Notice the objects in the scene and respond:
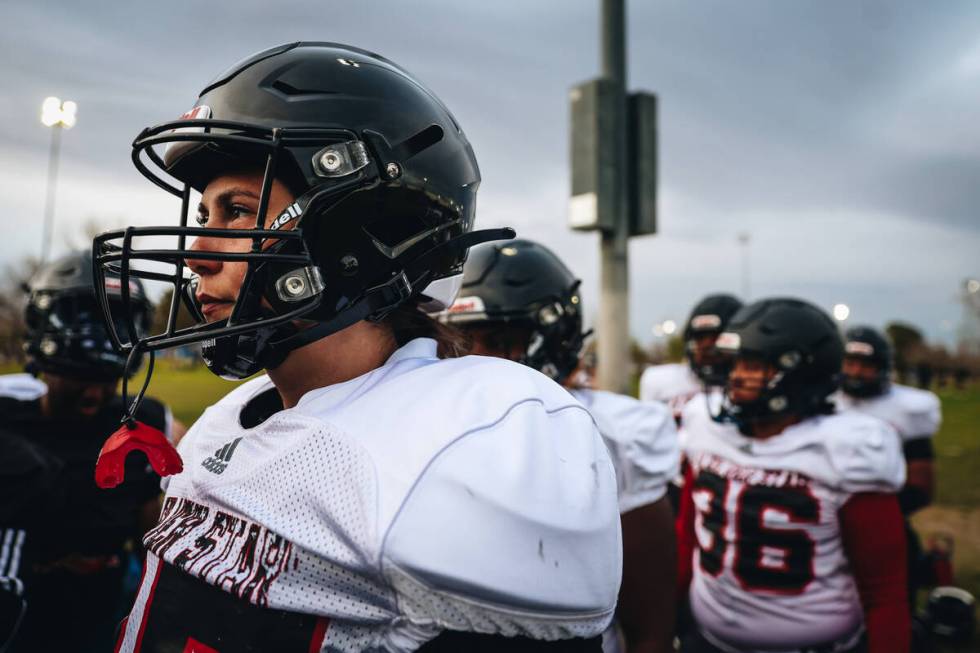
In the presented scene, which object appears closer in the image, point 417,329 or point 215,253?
point 215,253

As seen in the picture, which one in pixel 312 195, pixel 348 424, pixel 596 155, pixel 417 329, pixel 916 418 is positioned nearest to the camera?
pixel 348 424

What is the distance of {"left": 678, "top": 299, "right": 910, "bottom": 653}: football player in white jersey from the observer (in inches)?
104

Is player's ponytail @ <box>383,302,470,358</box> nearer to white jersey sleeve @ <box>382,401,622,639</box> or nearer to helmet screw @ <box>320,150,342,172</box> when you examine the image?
helmet screw @ <box>320,150,342,172</box>

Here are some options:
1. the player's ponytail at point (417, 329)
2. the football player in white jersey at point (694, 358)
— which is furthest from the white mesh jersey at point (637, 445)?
the football player in white jersey at point (694, 358)

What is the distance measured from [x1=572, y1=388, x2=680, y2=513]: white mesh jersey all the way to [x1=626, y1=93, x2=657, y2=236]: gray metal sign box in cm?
204

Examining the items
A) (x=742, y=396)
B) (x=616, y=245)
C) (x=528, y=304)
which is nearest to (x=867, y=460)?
(x=742, y=396)

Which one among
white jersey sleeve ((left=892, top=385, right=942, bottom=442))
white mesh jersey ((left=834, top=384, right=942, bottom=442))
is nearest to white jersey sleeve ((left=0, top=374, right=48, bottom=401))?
white mesh jersey ((left=834, top=384, right=942, bottom=442))

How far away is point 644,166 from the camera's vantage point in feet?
13.8

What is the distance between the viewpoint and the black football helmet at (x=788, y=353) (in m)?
3.06

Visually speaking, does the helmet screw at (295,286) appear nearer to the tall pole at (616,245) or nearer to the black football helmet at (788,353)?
the black football helmet at (788,353)

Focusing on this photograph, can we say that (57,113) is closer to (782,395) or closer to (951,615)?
(782,395)

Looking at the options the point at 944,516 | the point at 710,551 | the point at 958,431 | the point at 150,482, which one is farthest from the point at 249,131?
the point at 958,431

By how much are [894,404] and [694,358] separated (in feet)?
5.11

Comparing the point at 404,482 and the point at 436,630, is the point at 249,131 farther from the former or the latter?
the point at 436,630
